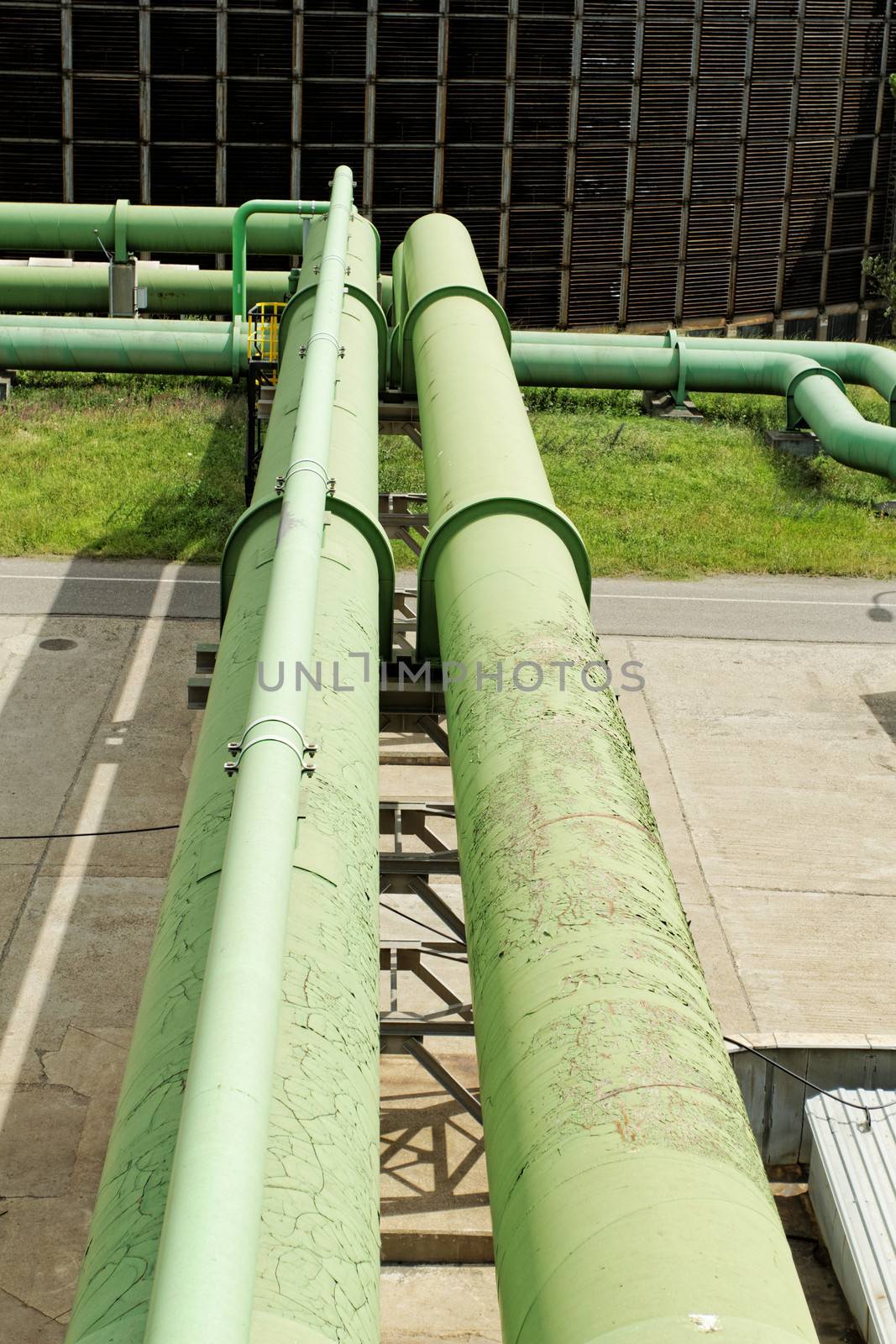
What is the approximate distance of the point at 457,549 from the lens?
27.2 ft

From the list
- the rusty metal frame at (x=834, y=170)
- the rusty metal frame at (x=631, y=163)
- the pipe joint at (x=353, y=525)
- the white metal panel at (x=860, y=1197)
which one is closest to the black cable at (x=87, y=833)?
the pipe joint at (x=353, y=525)

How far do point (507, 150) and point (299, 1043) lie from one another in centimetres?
2437

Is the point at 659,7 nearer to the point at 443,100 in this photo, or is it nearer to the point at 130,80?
the point at 443,100

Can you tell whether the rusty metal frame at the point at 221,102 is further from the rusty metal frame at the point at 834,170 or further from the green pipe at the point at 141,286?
the rusty metal frame at the point at 834,170

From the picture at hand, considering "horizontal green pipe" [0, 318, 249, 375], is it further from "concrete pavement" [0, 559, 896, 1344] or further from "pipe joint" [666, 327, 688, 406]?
"pipe joint" [666, 327, 688, 406]

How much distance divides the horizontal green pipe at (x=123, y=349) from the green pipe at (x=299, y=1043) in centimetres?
1384

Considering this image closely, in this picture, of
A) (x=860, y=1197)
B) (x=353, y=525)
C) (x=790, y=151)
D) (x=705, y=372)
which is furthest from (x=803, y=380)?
(x=860, y=1197)

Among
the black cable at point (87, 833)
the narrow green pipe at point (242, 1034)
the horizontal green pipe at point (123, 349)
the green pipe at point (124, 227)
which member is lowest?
the narrow green pipe at point (242, 1034)

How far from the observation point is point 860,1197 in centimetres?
855

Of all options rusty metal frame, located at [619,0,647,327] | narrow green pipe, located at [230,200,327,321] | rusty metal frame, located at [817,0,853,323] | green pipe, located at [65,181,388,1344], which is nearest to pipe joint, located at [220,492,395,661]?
green pipe, located at [65,181,388,1344]

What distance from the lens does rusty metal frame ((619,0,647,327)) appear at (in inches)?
1039

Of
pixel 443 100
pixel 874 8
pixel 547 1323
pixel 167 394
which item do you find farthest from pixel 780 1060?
pixel 874 8

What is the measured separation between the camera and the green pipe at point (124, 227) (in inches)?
900

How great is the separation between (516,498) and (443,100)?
1977 cm
